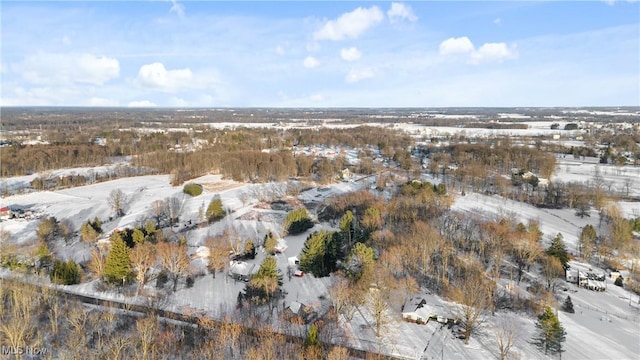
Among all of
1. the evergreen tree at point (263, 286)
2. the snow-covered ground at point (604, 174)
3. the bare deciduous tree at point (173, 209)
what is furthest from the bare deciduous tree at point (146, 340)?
the snow-covered ground at point (604, 174)

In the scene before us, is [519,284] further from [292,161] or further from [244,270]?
[292,161]

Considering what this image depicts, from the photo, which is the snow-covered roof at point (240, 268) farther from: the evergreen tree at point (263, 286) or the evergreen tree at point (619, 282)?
the evergreen tree at point (619, 282)

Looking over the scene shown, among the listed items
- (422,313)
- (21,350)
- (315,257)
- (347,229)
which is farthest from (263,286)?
(21,350)

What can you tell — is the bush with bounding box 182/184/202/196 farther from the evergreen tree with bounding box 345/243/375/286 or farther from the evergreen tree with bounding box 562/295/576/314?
the evergreen tree with bounding box 562/295/576/314

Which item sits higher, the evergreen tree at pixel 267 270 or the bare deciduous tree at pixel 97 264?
the evergreen tree at pixel 267 270

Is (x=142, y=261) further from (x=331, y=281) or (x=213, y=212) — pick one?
(x=213, y=212)

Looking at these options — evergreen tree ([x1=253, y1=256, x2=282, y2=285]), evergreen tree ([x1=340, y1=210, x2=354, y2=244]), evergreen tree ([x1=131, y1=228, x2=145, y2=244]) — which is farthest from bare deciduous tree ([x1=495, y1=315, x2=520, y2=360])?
evergreen tree ([x1=131, y1=228, x2=145, y2=244])

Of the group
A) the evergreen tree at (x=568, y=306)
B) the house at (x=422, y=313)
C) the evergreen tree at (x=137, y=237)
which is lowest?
the evergreen tree at (x=568, y=306)
